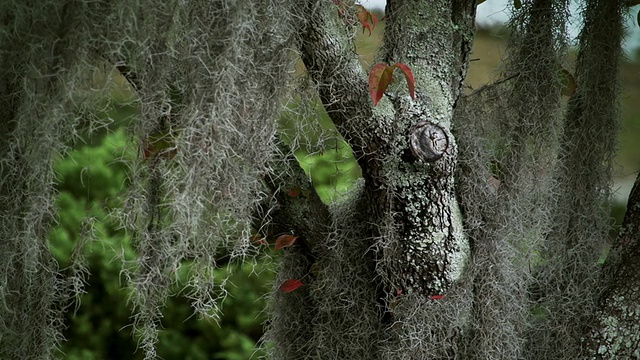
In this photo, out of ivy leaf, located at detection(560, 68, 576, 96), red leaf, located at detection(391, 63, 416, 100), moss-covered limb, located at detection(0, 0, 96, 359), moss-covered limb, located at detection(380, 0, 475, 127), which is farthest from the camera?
ivy leaf, located at detection(560, 68, 576, 96)

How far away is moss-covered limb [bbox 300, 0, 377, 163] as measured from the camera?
114 cm

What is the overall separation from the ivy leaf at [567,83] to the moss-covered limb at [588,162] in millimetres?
28

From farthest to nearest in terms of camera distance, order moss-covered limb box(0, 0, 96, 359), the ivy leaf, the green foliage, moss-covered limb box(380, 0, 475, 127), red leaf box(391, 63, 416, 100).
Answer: the green foliage < the ivy leaf < moss-covered limb box(380, 0, 475, 127) < red leaf box(391, 63, 416, 100) < moss-covered limb box(0, 0, 96, 359)

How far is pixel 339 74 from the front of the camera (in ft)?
3.80

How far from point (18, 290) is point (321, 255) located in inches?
18.0

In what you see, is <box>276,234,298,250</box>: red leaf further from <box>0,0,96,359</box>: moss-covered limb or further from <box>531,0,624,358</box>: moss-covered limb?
<box>531,0,624,358</box>: moss-covered limb

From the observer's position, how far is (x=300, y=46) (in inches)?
43.2

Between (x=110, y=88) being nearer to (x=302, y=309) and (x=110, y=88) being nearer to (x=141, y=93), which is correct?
(x=141, y=93)

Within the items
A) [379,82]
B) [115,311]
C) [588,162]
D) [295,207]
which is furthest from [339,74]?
[115,311]

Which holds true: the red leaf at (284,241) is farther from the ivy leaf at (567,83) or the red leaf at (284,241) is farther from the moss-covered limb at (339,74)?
the ivy leaf at (567,83)

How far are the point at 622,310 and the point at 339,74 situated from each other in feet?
1.87

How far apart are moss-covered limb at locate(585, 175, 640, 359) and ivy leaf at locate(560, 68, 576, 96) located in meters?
0.21

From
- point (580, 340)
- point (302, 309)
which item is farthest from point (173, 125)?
point (580, 340)

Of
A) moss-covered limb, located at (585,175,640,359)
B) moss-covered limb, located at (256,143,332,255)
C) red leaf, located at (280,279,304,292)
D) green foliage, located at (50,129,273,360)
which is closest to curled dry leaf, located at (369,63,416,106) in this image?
moss-covered limb, located at (256,143,332,255)
